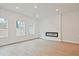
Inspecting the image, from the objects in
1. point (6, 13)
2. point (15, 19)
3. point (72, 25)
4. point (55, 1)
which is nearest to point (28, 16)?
point (15, 19)

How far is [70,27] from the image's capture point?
2.38 metres

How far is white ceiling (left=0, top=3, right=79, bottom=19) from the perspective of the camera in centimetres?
206

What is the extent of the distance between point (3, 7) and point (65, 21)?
4.40ft

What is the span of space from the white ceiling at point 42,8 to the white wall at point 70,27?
128mm

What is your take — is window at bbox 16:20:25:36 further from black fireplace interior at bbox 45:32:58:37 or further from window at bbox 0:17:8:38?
black fireplace interior at bbox 45:32:58:37

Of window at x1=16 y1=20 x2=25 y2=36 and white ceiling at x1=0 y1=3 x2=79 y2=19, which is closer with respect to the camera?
white ceiling at x1=0 y1=3 x2=79 y2=19

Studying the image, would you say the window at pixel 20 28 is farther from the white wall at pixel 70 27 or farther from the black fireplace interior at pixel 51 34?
the white wall at pixel 70 27

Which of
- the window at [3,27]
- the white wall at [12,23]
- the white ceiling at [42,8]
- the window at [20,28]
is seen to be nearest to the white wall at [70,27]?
the white ceiling at [42,8]

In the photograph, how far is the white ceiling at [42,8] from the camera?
2.06m

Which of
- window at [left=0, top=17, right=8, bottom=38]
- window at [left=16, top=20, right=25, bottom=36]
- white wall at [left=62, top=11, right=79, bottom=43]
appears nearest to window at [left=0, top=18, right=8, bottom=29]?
window at [left=0, top=17, right=8, bottom=38]

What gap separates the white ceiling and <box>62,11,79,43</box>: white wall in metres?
0.13

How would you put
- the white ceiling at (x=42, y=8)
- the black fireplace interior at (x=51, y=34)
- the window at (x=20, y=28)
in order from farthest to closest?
the black fireplace interior at (x=51, y=34) → the window at (x=20, y=28) → the white ceiling at (x=42, y=8)

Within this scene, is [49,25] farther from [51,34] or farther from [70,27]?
[70,27]

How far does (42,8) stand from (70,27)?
770 millimetres
